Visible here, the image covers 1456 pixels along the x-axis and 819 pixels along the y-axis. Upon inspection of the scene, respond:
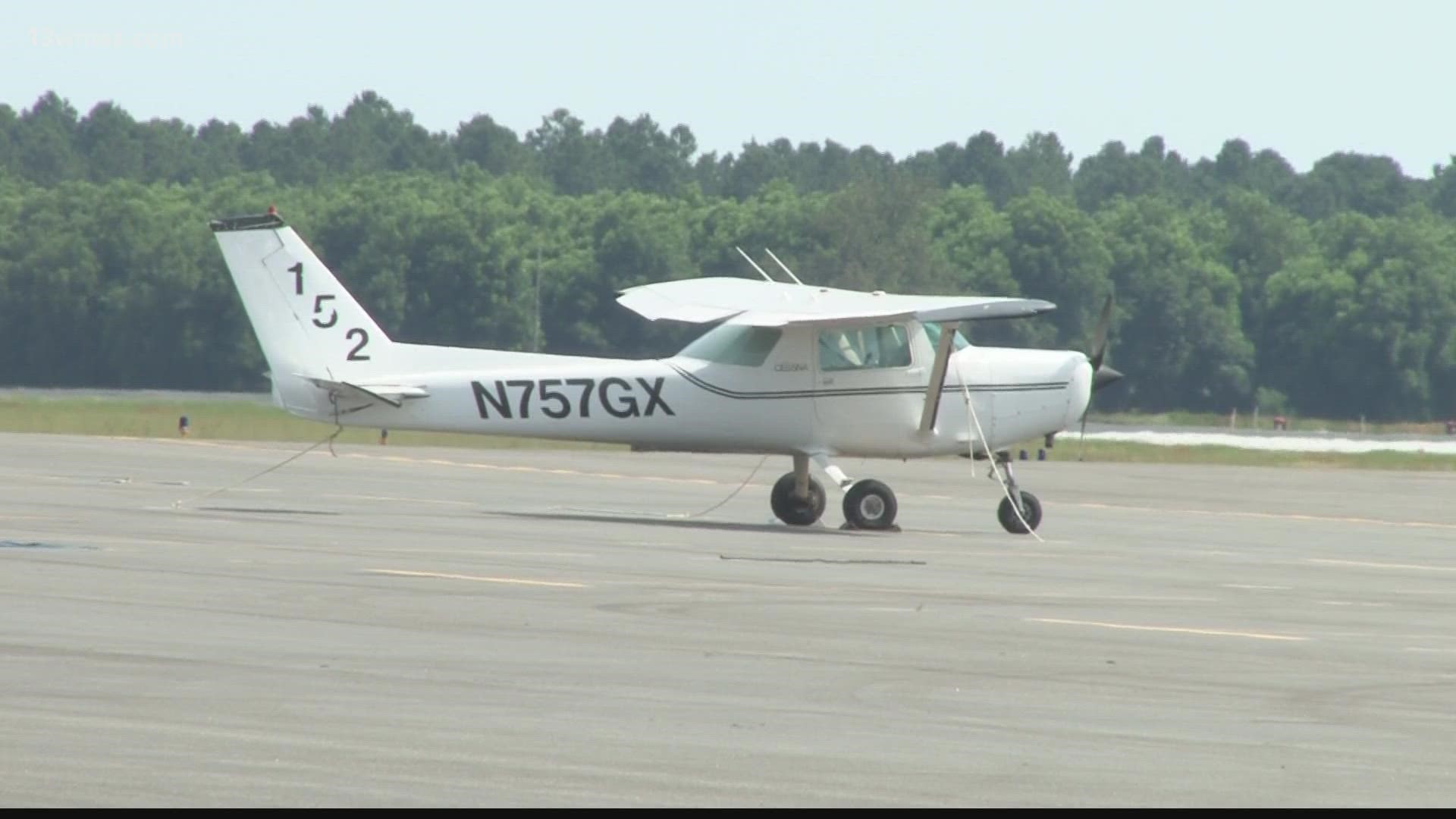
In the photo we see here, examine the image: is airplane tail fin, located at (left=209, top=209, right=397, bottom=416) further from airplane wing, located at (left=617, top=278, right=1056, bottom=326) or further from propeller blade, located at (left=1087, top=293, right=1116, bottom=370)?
propeller blade, located at (left=1087, top=293, right=1116, bottom=370)

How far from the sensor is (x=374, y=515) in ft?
70.0

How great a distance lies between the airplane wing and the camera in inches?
829

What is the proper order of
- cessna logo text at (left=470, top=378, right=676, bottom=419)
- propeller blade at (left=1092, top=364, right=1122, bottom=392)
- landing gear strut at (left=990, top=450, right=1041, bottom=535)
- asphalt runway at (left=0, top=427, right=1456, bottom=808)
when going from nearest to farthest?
asphalt runway at (left=0, top=427, right=1456, bottom=808)
cessna logo text at (left=470, top=378, right=676, bottom=419)
landing gear strut at (left=990, top=450, right=1041, bottom=535)
propeller blade at (left=1092, top=364, right=1122, bottom=392)

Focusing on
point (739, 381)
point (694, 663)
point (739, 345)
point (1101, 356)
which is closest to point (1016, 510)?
point (1101, 356)

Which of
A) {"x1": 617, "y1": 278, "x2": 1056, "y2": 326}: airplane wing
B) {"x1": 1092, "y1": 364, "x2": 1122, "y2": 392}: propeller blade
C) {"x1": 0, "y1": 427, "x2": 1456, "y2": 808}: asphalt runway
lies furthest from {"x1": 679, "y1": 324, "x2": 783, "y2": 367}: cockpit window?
{"x1": 1092, "y1": 364, "x2": 1122, "y2": 392}: propeller blade

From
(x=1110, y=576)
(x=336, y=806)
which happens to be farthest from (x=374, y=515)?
(x=336, y=806)

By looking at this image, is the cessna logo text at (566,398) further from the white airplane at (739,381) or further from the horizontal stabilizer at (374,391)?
the horizontal stabilizer at (374,391)

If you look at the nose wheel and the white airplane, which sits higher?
the white airplane

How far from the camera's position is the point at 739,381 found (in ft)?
71.9

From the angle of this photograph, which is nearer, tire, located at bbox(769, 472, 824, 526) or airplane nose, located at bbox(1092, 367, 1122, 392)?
tire, located at bbox(769, 472, 824, 526)

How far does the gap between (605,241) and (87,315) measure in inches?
827

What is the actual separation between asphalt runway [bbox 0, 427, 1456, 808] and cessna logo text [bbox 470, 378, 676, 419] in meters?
1.06

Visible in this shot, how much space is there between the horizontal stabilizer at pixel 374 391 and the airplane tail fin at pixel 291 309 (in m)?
0.15

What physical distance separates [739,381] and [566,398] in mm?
1695
